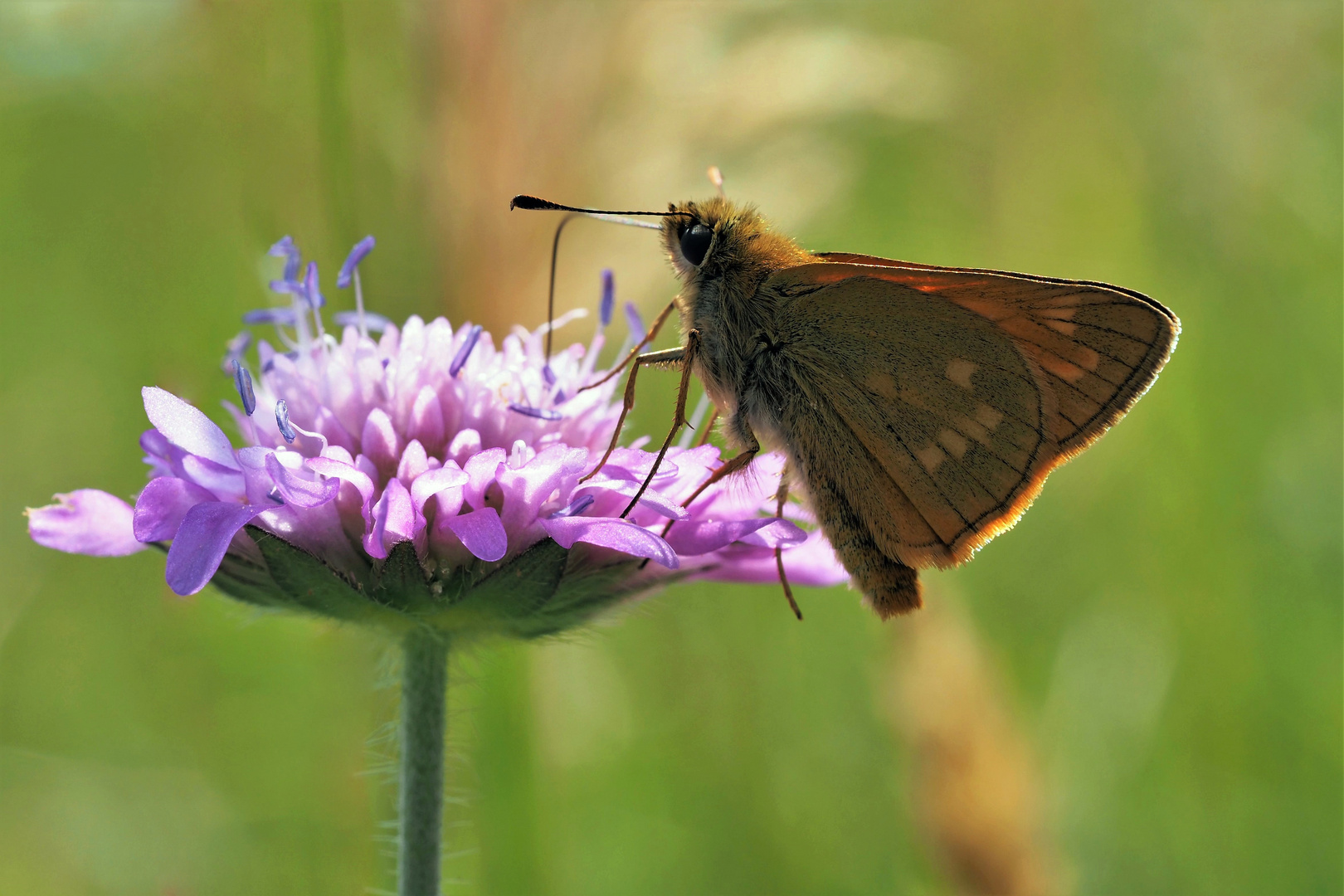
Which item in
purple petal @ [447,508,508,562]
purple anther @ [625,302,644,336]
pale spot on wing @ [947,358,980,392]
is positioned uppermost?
purple anther @ [625,302,644,336]

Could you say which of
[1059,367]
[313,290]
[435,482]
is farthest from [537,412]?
[1059,367]

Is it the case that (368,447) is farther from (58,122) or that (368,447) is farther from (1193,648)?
(58,122)

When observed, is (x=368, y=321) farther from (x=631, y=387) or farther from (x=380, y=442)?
(x=631, y=387)

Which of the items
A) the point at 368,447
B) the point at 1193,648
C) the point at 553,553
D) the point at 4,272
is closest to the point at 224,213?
the point at 4,272

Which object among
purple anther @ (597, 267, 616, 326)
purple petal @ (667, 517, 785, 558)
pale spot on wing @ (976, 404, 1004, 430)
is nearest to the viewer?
purple petal @ (667, 517, 785, 558)

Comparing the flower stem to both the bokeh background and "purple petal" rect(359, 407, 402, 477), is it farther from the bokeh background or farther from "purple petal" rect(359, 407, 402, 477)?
the bokeh background

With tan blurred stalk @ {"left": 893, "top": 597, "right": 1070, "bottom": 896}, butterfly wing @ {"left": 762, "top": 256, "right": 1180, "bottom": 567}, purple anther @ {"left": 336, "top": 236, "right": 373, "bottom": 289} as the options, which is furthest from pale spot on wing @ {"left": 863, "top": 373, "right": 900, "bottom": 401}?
purple anther @ {"left": 336, "top": 236, "right": 373, "bottom": 289}
